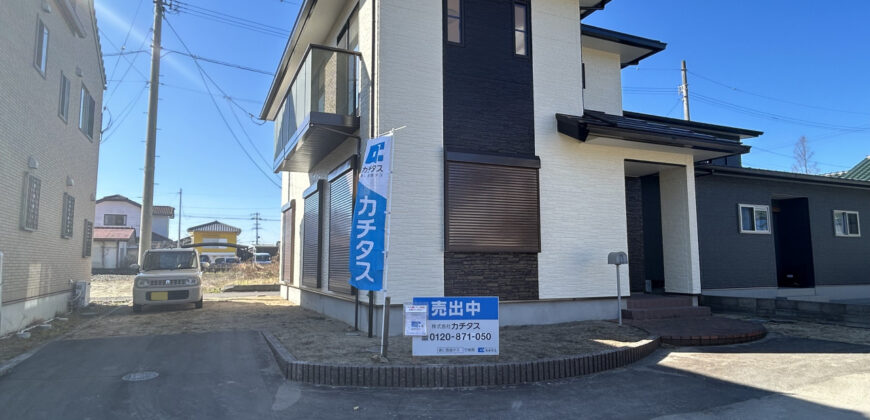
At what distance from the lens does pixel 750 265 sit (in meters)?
13.8

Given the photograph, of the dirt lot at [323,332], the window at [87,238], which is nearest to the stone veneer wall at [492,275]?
the dirt lot at [323,332]

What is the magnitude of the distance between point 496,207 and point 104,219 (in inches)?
1916

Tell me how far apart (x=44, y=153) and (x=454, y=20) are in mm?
9059

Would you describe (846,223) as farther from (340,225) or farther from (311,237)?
(311,237)

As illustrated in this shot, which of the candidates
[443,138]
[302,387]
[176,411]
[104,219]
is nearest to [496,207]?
[443,138]

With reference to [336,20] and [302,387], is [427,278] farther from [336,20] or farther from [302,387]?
[336,20]

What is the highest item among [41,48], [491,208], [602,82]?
[602,82]

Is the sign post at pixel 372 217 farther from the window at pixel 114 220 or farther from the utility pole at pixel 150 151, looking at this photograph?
the window at pixel 114 220

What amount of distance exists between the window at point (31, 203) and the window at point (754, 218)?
672 inches

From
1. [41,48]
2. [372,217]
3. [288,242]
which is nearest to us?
[372,217]

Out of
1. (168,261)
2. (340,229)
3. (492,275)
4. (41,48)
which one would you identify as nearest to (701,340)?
(492,275)

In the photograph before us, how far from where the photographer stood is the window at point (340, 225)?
31.4 feet

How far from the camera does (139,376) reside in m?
6.15

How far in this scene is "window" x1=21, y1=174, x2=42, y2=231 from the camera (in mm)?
9391
